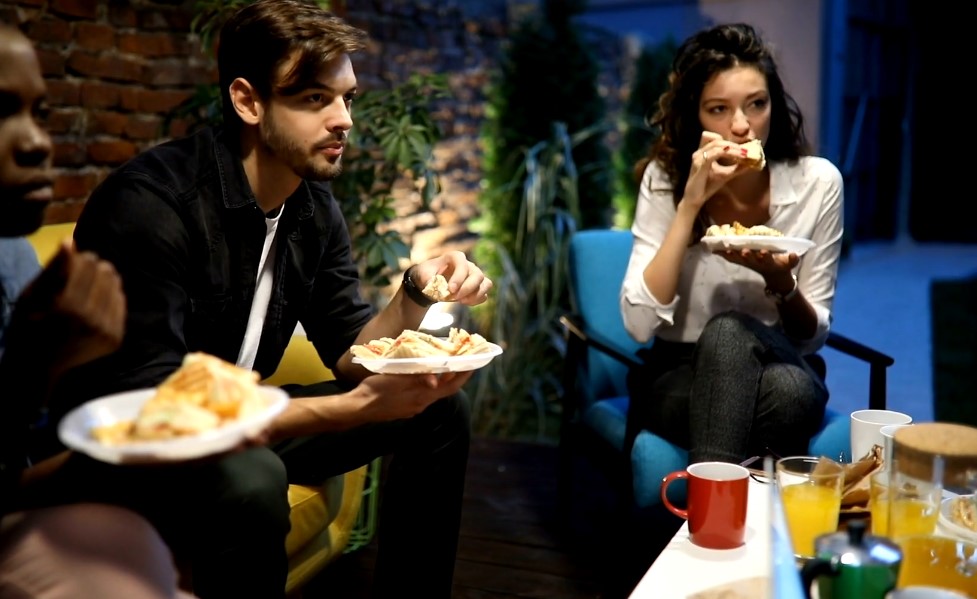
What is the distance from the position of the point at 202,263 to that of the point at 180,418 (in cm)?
76

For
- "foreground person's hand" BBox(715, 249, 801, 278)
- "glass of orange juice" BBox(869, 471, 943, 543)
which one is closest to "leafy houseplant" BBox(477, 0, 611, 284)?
"foreground person's hand" BBox(715, 249, 801, 278)

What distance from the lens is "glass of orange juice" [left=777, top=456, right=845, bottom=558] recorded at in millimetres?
1441

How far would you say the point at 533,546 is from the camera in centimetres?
268

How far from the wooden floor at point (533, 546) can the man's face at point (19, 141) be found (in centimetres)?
147

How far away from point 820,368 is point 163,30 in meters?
2.00

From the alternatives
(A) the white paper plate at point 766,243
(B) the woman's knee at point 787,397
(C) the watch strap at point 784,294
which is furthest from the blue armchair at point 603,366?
(A) the white paper plate at point 766,243

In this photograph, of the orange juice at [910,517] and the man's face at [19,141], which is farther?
the orange juice at [910,517]

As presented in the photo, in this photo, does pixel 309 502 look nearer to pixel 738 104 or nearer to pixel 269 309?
pixel 269 309

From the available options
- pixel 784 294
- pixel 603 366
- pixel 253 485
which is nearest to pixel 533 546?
pixel 603 366

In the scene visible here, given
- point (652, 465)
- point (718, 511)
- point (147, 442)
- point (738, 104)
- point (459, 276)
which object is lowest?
point (652, 465)

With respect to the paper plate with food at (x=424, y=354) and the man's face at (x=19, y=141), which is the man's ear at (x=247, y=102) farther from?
the man's face at (x=19, y=141)

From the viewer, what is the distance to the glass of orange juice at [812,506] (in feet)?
4.73

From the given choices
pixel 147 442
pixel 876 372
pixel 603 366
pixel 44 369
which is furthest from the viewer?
pixel 603 366

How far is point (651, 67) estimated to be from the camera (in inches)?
193
